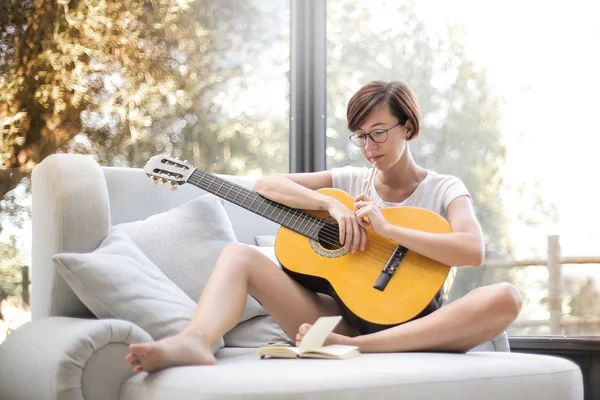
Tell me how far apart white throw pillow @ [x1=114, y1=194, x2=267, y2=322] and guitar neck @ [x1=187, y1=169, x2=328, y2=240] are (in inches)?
5.7

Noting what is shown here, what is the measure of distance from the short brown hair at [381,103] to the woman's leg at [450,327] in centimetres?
68

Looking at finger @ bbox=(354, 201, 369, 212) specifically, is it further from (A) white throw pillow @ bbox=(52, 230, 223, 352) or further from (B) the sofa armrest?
(B) the sofa armrest

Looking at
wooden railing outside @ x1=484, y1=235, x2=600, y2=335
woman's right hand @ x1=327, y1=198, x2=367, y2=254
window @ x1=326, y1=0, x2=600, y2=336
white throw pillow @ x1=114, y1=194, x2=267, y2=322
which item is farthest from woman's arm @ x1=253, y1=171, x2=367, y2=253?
wooden railing outside @ x1=484, y1=235, x2=600, y2=335

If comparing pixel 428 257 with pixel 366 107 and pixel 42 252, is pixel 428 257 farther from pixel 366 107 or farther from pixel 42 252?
pixel 42 252

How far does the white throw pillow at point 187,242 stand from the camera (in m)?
2.33

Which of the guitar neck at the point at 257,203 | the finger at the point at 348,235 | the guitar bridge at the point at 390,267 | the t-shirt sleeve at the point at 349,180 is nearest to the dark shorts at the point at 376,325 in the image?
the guitar bridge at the point at 390,267

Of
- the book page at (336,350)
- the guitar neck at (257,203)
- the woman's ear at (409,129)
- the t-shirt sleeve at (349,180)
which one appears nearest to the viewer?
the book page at (336,350)

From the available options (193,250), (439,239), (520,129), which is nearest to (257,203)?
(193,250)

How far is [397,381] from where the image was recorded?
5.34 ft

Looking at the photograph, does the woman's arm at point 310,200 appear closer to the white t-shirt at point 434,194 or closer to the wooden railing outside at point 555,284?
the white t-shirt at point 434,194

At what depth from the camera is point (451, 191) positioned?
91.5 inches

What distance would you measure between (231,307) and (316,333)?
26 centimetres

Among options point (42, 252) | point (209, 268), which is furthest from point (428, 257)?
point (42, 252)

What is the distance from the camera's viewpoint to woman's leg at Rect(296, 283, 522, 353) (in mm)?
1963
